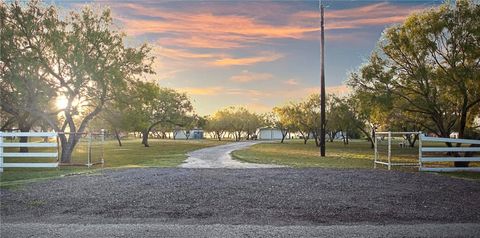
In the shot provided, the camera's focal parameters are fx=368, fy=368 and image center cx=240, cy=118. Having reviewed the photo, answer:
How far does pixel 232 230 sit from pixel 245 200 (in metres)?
2.42

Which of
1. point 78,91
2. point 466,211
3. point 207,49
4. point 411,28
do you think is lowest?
point 466,211

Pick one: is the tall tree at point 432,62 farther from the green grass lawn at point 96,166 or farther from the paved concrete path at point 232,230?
the paved concrete path at point 232,230

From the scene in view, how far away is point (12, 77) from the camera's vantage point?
22.7 metres

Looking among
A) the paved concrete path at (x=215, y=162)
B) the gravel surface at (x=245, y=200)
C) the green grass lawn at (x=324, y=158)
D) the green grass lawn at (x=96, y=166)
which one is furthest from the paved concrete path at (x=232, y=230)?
the paved concrete path at (x=215, y=162)

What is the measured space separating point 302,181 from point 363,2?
1141 cm

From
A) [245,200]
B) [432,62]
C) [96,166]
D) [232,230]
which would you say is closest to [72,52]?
[96,166]

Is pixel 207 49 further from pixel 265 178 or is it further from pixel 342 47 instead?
pixel 265 178

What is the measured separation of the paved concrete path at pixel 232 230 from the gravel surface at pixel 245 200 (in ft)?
1.07

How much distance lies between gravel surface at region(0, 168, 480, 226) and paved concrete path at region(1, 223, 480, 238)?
0.33 metres

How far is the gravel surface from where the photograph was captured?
7.10 metres

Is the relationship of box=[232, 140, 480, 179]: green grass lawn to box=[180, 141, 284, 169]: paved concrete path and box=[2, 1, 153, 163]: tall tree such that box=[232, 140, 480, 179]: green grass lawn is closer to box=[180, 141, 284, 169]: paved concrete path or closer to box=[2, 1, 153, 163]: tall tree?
box=[180, 141, 284, 169]: paved concrete path

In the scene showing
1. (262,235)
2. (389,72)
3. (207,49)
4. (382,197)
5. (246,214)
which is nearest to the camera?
(262,235)

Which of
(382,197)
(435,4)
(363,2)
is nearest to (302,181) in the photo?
(382,197)

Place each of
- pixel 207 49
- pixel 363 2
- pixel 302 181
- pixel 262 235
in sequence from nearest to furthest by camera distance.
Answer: pixel 262 235 < pixel 302 181 < pixel 363 2 < pixel 207 49
